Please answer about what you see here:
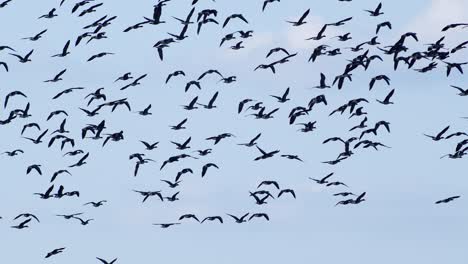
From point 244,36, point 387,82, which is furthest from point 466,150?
point 244,36

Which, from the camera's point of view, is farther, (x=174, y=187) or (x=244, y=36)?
(x=174, y=187)

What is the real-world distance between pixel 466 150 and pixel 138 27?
24448 mm

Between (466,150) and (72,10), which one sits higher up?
(72,10)

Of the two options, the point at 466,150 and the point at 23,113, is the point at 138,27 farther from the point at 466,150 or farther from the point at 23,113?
the point at 466,150

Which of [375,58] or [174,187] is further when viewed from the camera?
[174,187]

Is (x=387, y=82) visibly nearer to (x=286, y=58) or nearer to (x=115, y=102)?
(x=286, y=58)

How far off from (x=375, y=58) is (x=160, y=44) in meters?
15.1

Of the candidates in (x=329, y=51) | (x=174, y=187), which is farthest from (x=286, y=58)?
(x=174, y=187)

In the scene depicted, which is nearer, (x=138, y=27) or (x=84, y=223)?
(x=138, y=27)

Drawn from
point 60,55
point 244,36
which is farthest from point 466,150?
point 60,55

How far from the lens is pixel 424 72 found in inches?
5960

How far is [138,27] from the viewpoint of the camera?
153250 millimetres

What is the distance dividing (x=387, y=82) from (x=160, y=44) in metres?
16.1

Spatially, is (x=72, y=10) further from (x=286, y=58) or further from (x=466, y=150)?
(x=466, y=150)
